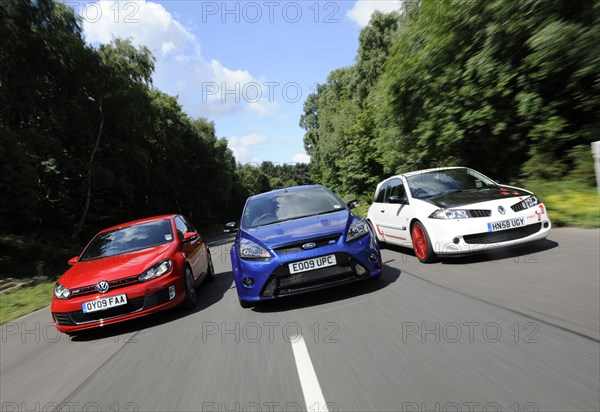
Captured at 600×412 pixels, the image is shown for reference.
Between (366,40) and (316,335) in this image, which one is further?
(366,40)

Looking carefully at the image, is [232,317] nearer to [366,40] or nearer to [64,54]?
[64,54]

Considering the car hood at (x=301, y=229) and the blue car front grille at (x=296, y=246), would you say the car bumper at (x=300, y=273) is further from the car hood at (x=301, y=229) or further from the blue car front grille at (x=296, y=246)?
the car hood at (x=301, y=229)

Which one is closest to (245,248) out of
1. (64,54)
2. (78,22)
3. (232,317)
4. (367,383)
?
(232,317)

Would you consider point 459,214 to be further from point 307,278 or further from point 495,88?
point 495,88

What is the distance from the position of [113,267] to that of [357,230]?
126 inches

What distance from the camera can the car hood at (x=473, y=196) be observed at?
6773mm

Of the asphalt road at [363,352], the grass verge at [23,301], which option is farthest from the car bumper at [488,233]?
the grass verge at [23,301]

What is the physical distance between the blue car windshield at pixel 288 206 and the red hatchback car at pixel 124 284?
1152 millimetres

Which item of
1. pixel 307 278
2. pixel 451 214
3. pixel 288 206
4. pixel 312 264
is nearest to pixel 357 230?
pixel 312 264

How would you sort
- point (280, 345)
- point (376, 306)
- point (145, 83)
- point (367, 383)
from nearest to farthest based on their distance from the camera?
point (367, 383) < point (280, 345) < point (376, 306) < point (145, 83)

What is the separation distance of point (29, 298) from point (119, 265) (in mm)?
5994

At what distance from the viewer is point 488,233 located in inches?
252

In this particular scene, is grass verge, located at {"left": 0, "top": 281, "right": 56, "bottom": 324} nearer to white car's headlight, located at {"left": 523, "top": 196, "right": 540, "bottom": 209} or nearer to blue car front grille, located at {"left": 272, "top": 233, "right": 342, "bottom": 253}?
blue car front grille, located at {"left": 272, "top": 233, "right": 342, "bottom": 253}

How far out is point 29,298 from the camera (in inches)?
414
